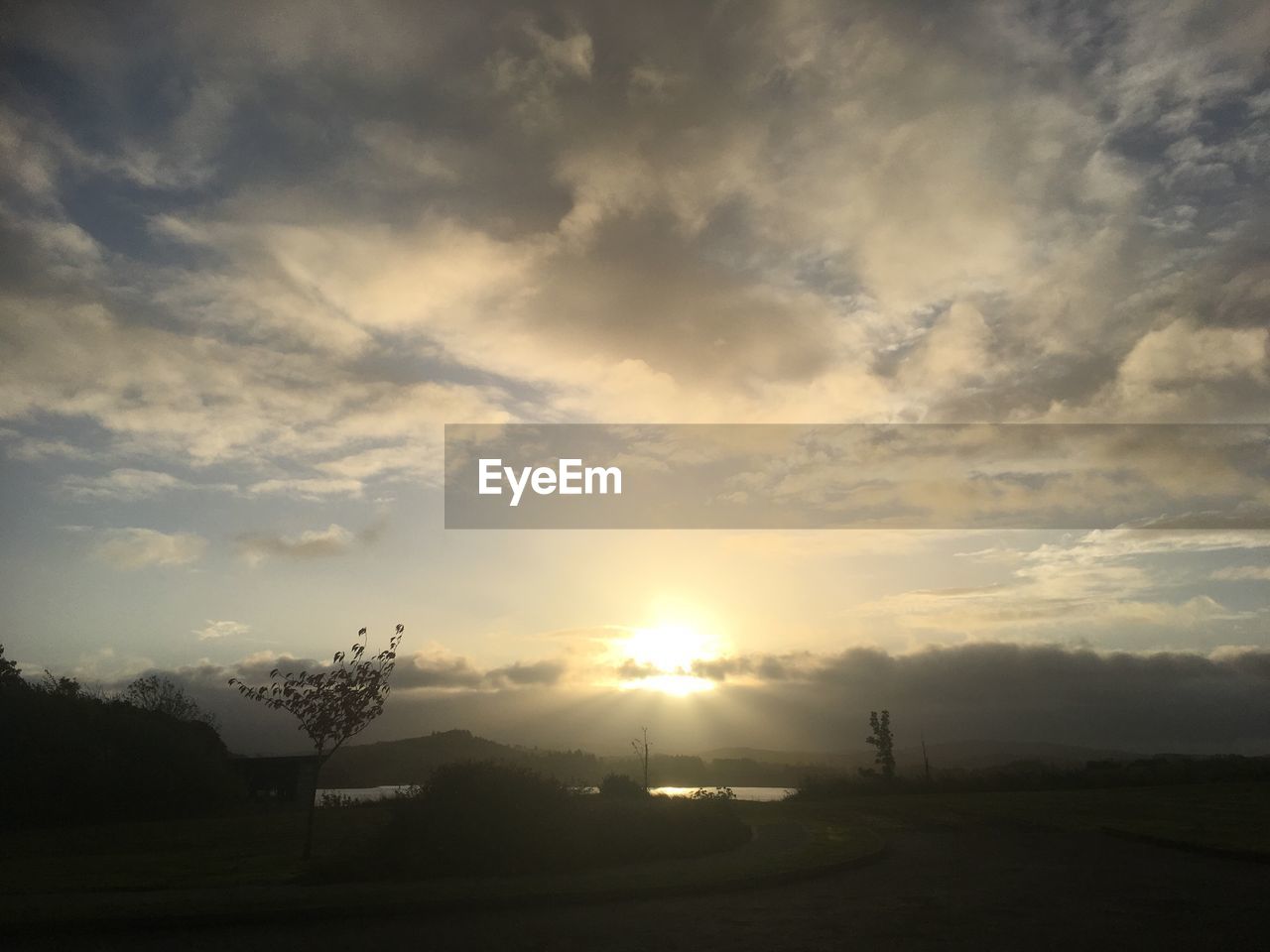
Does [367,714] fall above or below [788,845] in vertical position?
above

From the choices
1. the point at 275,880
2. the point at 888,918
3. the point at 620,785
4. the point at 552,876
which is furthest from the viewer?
the point at 620,785

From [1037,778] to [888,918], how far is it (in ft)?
204

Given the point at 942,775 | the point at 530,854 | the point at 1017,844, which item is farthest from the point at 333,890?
the point at 942,775

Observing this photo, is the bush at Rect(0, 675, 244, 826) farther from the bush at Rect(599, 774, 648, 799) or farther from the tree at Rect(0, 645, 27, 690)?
the bush at Rect(599, 774, 648, 799)

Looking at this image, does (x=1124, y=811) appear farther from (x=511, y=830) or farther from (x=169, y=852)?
(x=169, y=852)

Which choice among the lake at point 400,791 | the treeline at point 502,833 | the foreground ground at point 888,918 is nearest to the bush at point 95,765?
the lake at point 400,791

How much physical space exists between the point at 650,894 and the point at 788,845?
886 cm

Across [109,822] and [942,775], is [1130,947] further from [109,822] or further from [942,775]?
[942,775]

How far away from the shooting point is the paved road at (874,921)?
1047 cm

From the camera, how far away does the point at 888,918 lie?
12.1m

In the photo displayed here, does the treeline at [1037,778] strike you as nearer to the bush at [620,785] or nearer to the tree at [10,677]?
the bush at [620,785]

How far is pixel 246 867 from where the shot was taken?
19031mm

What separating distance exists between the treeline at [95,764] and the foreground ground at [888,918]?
32711 millimetres

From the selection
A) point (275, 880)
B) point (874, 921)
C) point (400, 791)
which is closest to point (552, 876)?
point (400, 791)
